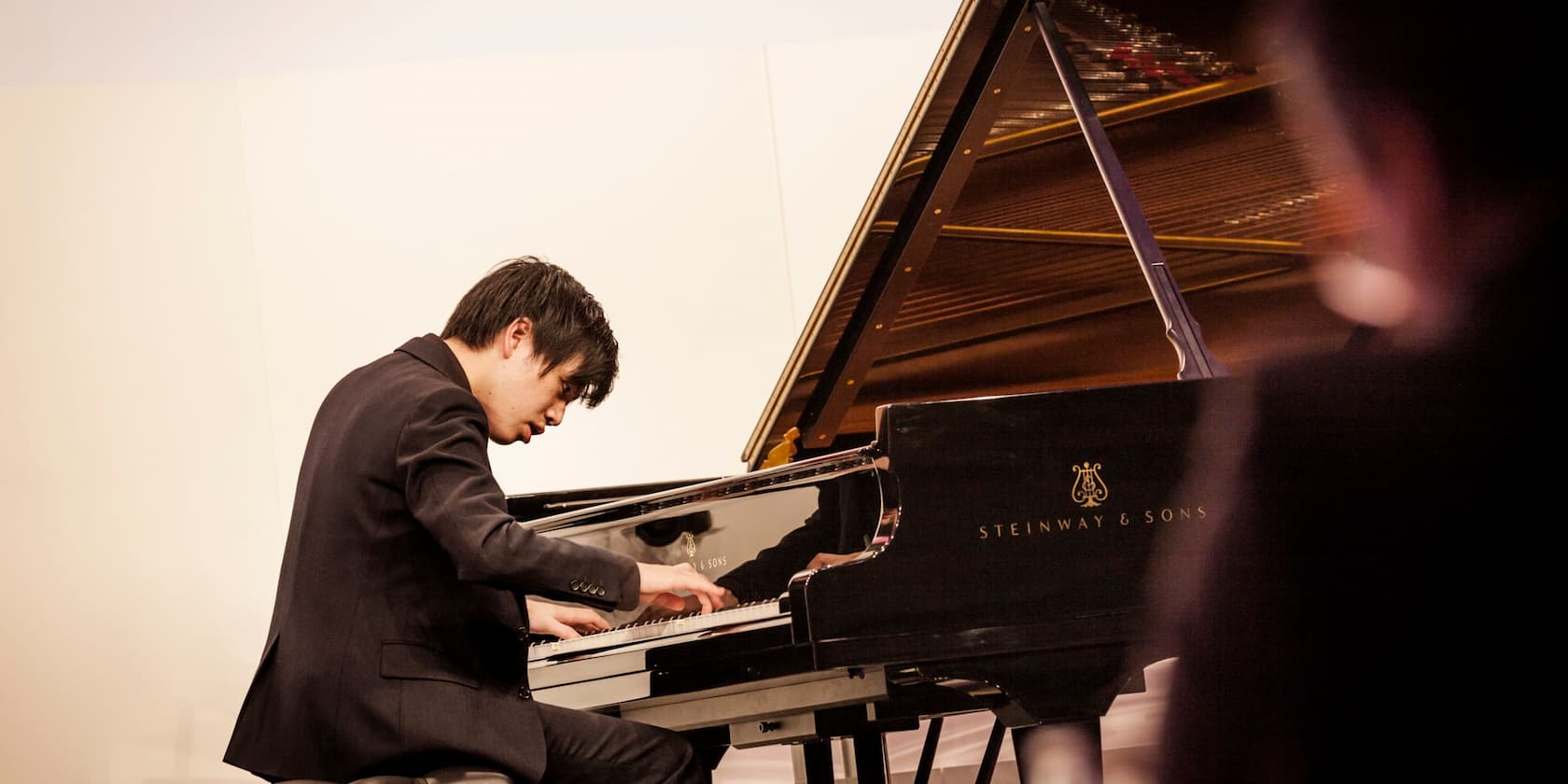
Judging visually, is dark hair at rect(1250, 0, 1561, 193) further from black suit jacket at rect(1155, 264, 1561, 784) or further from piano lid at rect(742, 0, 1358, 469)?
piano lid at rect(742, 0, 1358, 469)

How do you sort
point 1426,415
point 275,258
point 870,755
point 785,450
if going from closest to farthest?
point 1426,415, point 870,755, point 785,450, point 275,258

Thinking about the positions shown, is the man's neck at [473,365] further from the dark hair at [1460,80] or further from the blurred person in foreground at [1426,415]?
the dark hair at [1460,80]

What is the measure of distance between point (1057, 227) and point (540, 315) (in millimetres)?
1211

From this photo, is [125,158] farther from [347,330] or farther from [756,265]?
[756,265]

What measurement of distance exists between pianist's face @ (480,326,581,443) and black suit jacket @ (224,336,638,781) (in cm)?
14

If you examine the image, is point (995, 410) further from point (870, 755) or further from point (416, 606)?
point (870, 755)

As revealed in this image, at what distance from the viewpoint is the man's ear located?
2.07 meters

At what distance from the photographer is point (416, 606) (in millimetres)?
1889

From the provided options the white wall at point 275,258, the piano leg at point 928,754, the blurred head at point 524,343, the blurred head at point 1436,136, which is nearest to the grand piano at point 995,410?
the piano leg at point 928,754

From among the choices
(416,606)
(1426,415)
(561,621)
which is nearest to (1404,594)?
(1426,415)

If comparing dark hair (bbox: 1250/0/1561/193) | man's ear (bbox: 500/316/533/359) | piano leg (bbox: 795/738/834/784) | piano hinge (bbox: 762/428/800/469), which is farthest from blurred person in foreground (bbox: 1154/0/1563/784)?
piano hinge (bbox: 762/428/800/469)

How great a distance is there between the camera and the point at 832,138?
178 inches

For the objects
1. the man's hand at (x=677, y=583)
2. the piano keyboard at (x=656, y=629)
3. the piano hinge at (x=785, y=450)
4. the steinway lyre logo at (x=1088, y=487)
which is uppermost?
the piano hinge at (x=785, y=450)

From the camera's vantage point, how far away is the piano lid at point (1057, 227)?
2.40 metres
